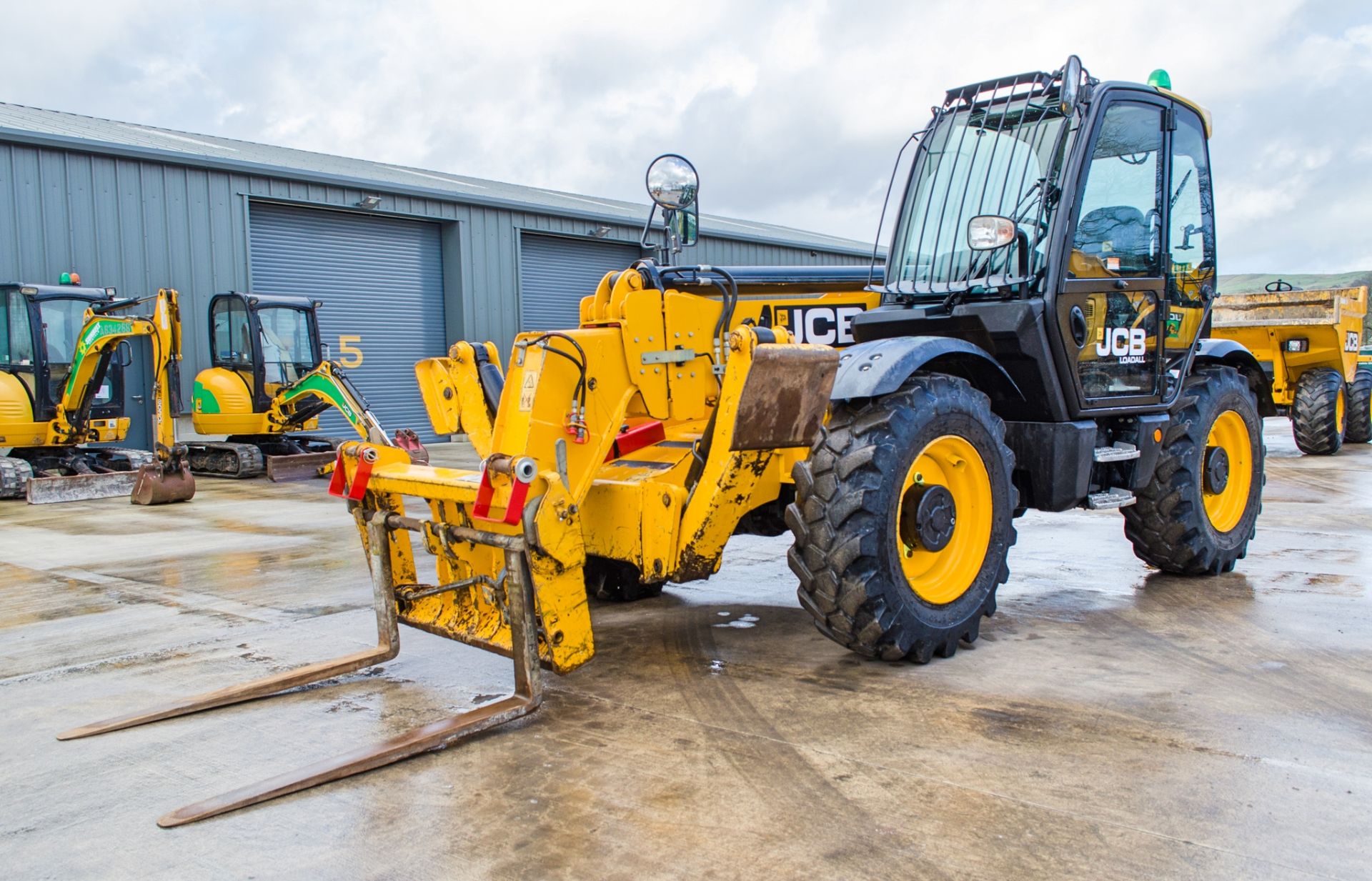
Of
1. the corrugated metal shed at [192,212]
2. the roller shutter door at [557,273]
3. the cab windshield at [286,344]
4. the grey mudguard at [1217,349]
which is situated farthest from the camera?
the roller shutter door at [557,273]

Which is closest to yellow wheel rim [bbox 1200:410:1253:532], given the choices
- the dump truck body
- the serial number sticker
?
the serial number sticker

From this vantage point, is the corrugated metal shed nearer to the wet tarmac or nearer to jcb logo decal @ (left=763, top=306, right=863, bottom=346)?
the wet tarmac

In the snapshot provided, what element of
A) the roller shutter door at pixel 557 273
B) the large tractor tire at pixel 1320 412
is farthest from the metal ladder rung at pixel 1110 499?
the roller shutter door at pixel 557 273

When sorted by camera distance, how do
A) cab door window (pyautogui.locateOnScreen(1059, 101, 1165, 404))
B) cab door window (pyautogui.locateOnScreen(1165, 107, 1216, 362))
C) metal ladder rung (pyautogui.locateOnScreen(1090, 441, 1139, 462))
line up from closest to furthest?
cab door window (pyautogui.locateOnScreen(1059, 101, 1165, 404)), metal ladder rung (pyautogui.locateOnScreen(1090, 441, 1139, 462)), cab door window (pyautogui.locateOnScreen(1165, 107, 1216, 362))

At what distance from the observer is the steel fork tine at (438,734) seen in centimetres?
314

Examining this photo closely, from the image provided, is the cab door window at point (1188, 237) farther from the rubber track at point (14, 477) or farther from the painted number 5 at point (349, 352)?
the painted number 5 at point (349, 352)

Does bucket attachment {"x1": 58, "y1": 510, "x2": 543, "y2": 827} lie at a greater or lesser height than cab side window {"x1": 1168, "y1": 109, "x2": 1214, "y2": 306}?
lesser

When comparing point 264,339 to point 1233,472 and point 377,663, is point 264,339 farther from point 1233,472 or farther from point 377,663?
point 1233,472

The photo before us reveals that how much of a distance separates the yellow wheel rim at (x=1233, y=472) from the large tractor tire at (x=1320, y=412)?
8628mm

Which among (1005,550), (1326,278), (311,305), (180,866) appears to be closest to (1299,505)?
(1005,550)

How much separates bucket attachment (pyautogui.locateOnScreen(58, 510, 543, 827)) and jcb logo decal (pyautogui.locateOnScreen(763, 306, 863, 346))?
2.51 metres

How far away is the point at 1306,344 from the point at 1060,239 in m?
10.9

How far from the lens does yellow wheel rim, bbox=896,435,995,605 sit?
4527 millimetres

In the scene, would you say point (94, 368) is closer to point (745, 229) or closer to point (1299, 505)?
point (1299, 505)
